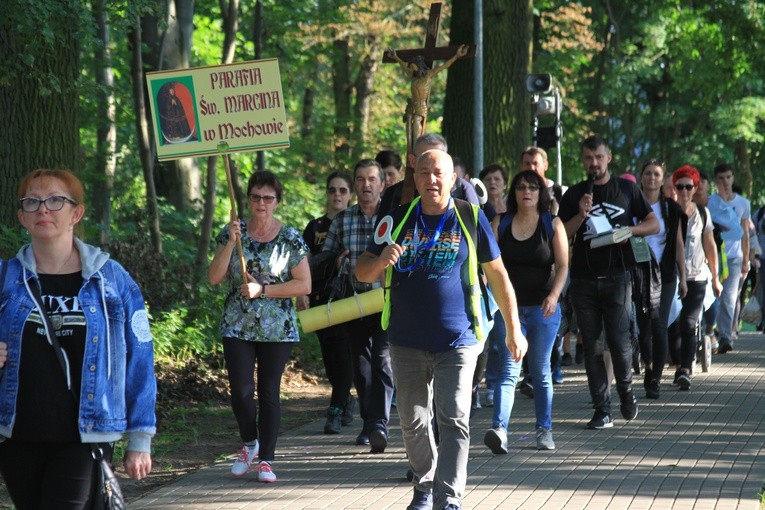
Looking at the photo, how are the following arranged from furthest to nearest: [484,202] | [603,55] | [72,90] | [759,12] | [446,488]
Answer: [603,55] < [759,12] < [72,90] < [484,202] < [446,488]

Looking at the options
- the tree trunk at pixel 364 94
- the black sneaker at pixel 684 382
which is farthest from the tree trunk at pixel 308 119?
the black sneaker at pixel 684 382

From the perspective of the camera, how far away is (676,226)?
11.7 meters

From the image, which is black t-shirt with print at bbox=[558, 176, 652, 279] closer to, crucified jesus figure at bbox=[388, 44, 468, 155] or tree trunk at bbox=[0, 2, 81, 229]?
crucified jesus figure at bbox=[388, 44, 468, 155]

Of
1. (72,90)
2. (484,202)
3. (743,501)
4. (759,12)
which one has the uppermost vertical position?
(759,12)

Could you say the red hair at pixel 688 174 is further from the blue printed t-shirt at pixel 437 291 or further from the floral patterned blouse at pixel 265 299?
the blue printed t-shirt at pixel 437 291

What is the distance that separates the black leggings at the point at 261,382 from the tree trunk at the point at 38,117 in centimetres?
372

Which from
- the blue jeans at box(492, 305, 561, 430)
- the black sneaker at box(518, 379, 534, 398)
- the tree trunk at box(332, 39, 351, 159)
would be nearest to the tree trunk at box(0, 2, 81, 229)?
the blue jeans at box(492, 305, 561, 430)

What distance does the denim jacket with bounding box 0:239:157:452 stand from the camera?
4227mm

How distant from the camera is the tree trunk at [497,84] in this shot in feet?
56.3

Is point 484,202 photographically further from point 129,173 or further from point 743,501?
point 129,173

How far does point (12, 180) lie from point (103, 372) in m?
7.04

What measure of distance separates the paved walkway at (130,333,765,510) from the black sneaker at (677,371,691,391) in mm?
924

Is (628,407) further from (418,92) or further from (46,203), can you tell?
(46,203)

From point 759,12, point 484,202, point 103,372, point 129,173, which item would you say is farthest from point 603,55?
point 103,372
